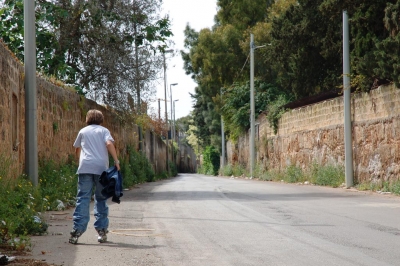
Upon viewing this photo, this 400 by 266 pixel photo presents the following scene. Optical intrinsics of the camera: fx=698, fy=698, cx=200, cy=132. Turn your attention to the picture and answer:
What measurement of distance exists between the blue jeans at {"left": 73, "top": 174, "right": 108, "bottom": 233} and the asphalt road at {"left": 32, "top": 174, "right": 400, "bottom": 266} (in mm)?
259

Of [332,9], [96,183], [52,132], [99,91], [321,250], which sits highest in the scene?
[332,9]

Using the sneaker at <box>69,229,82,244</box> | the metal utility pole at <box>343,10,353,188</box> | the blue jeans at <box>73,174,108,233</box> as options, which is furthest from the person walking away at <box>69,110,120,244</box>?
the metal utility pole at <box>343,10,353,188</box>

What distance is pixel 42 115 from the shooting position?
16484mm

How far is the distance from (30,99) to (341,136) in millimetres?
13454

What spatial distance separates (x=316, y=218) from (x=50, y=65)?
1215 centimetres

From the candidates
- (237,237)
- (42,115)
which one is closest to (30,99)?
(42,115)

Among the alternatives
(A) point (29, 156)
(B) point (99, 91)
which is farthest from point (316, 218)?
(B) point (99, 91)

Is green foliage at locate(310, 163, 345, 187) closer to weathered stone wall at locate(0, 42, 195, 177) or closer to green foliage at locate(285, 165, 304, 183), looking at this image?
green foliage at locate(285, 165, 304, 183)

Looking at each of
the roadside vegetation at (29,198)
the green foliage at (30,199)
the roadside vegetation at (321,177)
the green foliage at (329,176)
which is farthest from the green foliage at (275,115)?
the green foliage at (30,199)

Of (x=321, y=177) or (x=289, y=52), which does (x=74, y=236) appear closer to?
(x=321, y=177)

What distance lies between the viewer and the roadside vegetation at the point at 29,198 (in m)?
9.16

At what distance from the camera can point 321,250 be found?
7.67 m

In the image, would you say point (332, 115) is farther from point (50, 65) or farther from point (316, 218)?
point (316, 218)

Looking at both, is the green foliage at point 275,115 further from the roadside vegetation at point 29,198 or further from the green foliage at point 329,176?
the roadside vegetation at point 29,198
